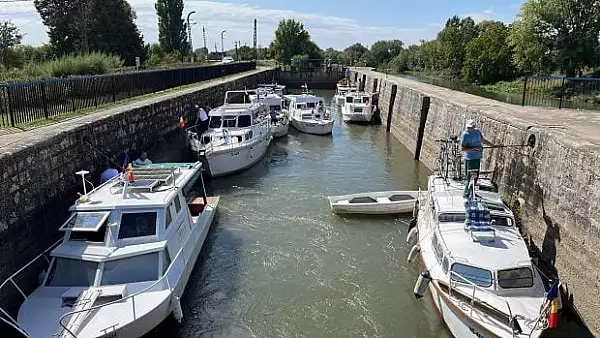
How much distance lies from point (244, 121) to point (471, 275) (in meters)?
14.6

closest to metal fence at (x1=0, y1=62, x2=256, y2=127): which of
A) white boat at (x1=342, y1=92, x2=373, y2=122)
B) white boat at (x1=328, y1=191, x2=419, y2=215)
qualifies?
white boat at (x1=328, y1=191, x2=419, y2=215)

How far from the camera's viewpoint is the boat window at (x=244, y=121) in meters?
21.2

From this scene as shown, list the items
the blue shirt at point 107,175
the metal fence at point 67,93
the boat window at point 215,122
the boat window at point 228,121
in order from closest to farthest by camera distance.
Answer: the blue shirt at point 107,175 < the metal fence at point 67,93 < the boat window at point 228,121 < the boat window at point 215,122

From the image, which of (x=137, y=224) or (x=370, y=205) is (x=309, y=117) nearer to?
(x=370, y=205)

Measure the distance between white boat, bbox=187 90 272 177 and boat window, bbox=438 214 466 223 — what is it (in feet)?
35.2

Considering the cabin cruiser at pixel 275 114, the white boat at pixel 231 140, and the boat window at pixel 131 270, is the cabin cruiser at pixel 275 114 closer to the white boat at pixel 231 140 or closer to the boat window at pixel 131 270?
A: the white boat at pixel 231 140

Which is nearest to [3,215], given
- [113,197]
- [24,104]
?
[113,197]

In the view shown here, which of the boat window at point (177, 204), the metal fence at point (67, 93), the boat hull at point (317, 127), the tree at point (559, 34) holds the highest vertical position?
the tree at point (559, 34)

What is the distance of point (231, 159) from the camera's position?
63.2ft

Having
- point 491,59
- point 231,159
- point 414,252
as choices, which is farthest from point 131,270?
point 491,59

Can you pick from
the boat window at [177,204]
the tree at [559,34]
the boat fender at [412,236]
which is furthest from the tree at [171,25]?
the boat fender at [412,236]

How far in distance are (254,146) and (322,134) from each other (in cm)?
895

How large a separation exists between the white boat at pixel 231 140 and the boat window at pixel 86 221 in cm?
963

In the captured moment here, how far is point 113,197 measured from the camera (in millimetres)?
9688
